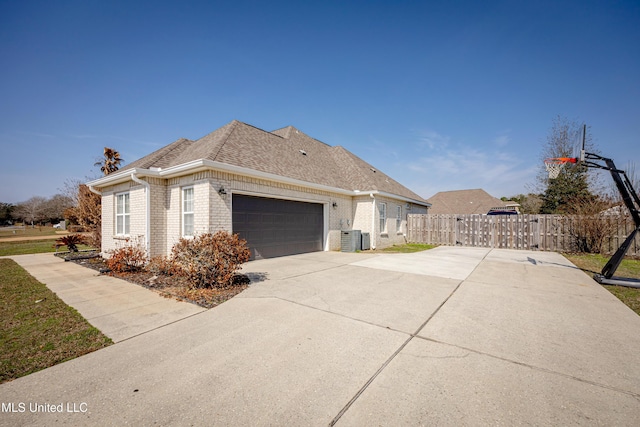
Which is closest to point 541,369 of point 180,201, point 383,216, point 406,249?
point 180,201

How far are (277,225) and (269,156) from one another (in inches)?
118

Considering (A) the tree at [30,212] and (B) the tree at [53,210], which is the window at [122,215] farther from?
(A) the tree at [30,212]

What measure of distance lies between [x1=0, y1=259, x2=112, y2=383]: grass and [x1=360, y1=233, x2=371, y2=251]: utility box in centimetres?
1113

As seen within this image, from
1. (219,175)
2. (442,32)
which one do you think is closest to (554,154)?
(442,32)

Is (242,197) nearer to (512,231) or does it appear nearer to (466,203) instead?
(512,231)

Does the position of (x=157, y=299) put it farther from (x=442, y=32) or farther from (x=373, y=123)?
(x=373, y=123)

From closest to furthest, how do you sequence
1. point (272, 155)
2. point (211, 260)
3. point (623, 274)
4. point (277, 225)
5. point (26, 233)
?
point (211, 260)
point (623, 274)
point (277, 225)
point (272, 155)
point (26, 233)

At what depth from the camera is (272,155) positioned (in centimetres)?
1136

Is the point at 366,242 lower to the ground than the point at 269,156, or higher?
lower

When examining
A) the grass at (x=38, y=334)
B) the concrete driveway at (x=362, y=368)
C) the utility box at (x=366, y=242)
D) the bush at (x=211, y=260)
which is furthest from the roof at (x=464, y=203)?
the grass at (x=38, y=334)

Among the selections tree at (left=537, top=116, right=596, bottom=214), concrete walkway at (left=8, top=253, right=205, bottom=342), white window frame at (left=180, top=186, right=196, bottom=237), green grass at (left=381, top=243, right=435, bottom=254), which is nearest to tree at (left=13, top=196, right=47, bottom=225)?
concrete walkway at (left=8, top=253, right=205, bottom=342)

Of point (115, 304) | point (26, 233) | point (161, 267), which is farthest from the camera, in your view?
point (26, 233)

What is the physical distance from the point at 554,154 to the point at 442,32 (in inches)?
685

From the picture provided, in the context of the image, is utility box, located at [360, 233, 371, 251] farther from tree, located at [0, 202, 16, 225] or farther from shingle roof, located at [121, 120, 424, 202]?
tree, located at [0, 202, 16, 225]
